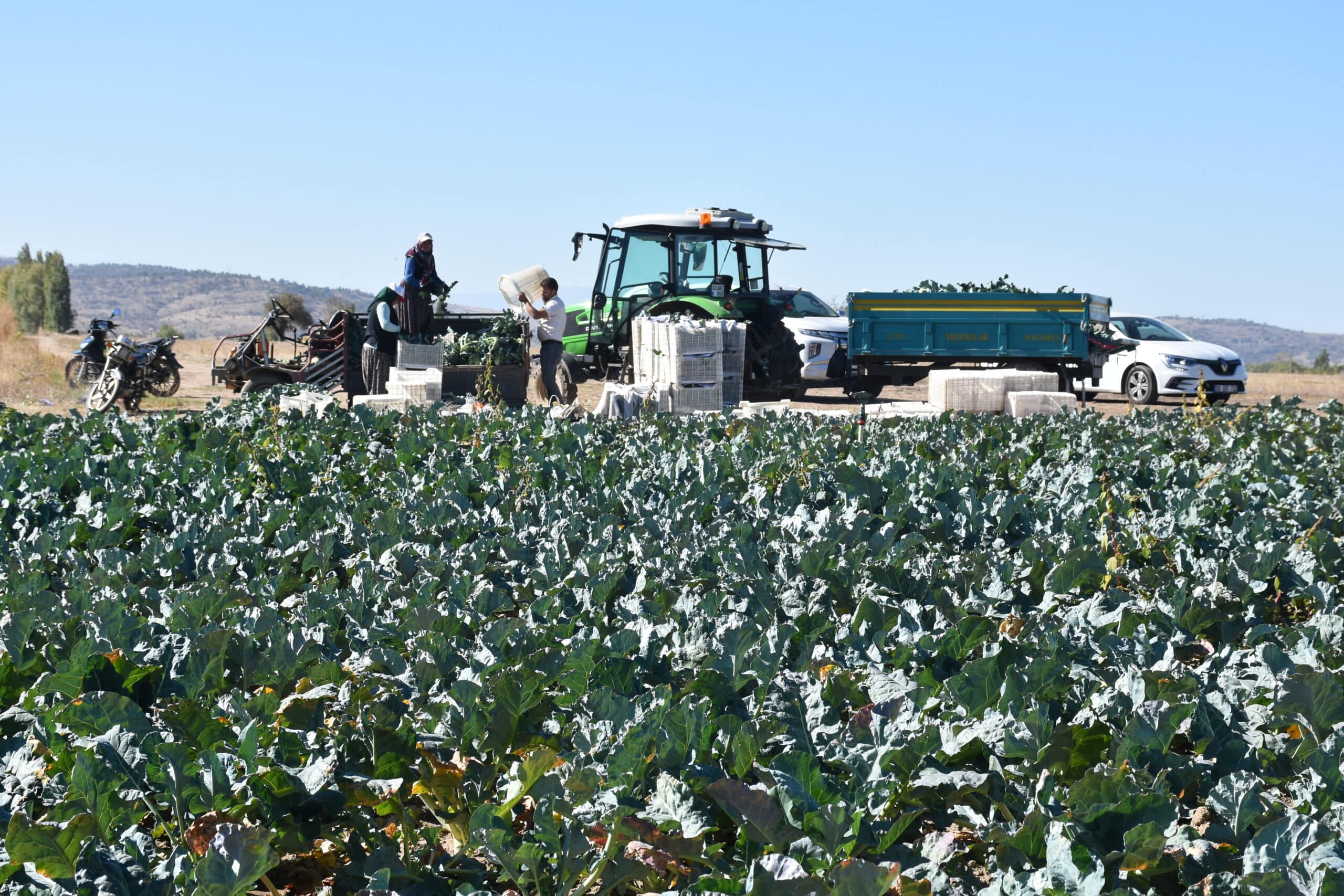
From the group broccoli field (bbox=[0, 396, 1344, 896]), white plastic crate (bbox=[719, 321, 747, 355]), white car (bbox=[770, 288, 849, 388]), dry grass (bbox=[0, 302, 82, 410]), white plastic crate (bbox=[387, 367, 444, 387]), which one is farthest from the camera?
dry grass (bbox=[0, 302, 82, 410])

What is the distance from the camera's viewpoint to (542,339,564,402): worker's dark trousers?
14.4m

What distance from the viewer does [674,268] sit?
17.5 metres

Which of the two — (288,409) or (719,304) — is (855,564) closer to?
(288,409)

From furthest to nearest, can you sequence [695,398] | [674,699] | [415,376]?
[695,398]
[415,376]
[674,699]

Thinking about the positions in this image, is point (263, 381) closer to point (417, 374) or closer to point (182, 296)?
point (417, 374)

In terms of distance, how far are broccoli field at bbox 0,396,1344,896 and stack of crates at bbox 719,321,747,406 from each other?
10969mm

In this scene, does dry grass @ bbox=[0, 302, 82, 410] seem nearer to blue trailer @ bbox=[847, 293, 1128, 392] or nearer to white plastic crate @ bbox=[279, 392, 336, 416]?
white plastic crate @ bbox=[279, 392, 336, 416]

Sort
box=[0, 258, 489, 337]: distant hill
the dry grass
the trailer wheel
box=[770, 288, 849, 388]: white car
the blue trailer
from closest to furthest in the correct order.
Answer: the trailer wheel
the blue trailer
box=[770, 288, 849, 388]: white car
the dry grass
box=[0, 258, 489, 337]: distant hill

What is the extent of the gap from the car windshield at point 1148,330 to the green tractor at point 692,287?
843cm

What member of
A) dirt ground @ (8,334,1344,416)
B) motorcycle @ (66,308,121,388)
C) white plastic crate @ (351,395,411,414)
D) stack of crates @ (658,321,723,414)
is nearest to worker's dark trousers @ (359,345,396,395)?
dirt ground @ (8,334,1344,416)

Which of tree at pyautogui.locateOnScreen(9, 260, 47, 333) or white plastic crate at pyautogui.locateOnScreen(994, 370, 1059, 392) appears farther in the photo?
tree at pyautogui.locateOnScreen(9, 260, 47, 333)

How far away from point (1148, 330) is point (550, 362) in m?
13.7

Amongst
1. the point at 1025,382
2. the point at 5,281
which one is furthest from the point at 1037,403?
the point at 5,281

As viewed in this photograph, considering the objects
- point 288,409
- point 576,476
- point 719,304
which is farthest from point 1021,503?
point 719,304
